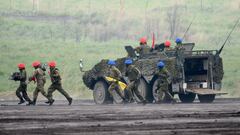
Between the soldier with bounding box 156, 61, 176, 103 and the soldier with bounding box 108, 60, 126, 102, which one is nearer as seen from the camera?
the soldier with bounding box 156, 61, 176, 103

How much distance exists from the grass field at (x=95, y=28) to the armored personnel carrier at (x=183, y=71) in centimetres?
1275

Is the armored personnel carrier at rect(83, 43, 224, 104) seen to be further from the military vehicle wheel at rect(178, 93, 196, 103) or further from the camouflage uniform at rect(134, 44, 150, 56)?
the military vehicle wheel at rect(178, 93, 196, 103)

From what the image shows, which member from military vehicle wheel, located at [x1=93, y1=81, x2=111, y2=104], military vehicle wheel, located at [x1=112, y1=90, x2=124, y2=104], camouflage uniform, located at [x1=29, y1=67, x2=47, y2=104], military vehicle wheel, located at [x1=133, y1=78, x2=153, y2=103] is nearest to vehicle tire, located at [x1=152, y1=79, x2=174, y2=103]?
military vehicle wheel, located at [x1=133, y1=78, x2=153, y2=103]

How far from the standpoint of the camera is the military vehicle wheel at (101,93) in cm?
3375

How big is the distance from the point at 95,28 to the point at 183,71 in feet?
114

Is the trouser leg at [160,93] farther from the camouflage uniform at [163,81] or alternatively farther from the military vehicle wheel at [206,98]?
the military vehicle wheel at [206,98]

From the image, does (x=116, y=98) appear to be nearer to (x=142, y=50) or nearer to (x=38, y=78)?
(x=142, y=50)

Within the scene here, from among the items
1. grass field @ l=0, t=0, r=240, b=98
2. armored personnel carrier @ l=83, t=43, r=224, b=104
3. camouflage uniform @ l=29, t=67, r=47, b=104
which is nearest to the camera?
camouflage uniform @ l=29, t=67, r=47, b=104

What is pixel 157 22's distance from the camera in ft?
217


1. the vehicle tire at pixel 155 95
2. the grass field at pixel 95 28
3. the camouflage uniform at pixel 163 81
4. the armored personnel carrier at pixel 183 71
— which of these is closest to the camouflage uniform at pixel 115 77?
the armored personnel carrier at pixel 183 71

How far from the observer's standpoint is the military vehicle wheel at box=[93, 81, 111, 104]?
111ft

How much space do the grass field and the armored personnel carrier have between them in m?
12.7

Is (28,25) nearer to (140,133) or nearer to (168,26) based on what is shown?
(168,26)

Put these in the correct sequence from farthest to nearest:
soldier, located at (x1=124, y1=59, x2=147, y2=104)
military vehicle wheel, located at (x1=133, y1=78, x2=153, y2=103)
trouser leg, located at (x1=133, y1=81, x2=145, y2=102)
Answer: military vehicle wheel, located at (x1=133, y1=78, x2=153, y2=103)
soldier, located at (x1=124, y1=59, x2=147, y2=104)
trouser leg, located at (x1=133, y1=81, x2=145, y2=102)
